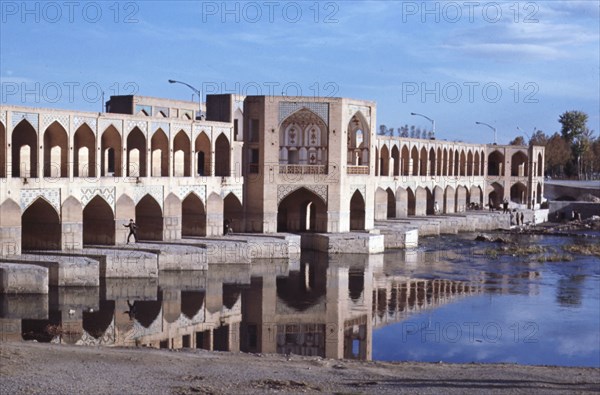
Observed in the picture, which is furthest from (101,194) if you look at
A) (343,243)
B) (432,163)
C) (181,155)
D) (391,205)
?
→ (432,163)

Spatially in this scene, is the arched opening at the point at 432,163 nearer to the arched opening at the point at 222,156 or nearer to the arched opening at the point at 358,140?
the arched opening at the point at 358,140

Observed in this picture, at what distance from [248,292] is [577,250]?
15976mm

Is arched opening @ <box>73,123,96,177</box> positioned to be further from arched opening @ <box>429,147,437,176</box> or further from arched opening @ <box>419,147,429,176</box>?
arched opening @ <box>429,147,437,176</box>

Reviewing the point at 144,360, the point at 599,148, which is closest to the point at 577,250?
the point at 144,360

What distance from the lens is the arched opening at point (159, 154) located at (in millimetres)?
26844

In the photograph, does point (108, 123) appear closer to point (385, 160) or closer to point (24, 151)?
point (24, 151)

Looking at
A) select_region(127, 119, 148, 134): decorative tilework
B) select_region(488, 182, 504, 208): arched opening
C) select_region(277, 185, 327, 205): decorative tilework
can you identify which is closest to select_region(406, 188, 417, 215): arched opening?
select_region(488, 182, 504, 208): arched opening

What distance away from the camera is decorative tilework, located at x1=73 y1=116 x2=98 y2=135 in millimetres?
23164

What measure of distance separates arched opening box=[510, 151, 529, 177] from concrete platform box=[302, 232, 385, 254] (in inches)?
1010

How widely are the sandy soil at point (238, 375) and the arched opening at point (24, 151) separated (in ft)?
34.9

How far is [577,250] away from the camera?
32312 mm

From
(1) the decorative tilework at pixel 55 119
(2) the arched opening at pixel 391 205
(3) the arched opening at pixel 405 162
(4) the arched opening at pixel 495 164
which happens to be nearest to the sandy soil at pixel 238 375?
(1) the decorative tilework at pixel 55 119

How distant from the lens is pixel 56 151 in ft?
81.6

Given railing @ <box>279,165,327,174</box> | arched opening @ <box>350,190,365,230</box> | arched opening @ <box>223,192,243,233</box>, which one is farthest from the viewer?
arched opening @ <box>350,190,365,230</box>
